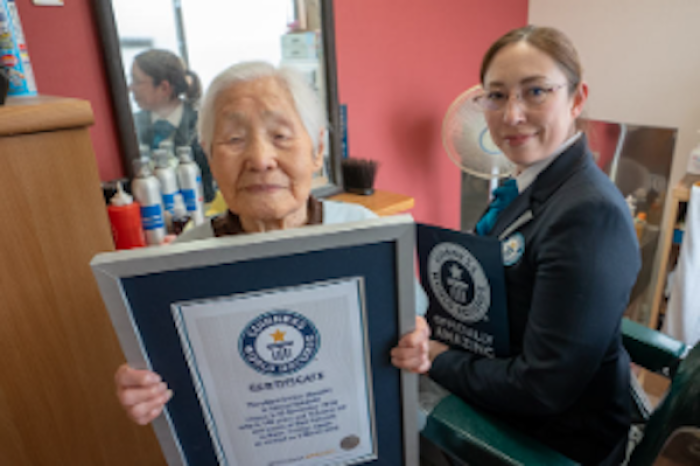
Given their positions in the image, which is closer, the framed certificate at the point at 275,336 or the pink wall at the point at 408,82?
the framed certificate at the point at 275,336

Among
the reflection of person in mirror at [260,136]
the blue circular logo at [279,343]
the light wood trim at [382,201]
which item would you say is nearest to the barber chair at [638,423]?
the blue circular logo at [279,343]

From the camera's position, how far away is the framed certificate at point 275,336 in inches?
23.2

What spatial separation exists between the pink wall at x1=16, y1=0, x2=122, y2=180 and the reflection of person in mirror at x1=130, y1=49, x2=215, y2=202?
0.31 ft

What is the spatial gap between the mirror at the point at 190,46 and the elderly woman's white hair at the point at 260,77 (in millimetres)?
423

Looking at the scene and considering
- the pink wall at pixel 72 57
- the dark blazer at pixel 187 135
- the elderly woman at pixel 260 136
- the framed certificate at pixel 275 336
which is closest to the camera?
the framed certificate at pixel 275 336

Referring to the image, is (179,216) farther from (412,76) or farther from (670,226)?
(670,226)

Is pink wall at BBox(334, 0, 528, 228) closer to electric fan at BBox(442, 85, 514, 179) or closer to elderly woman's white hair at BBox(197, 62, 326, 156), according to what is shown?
electric fan at BBox(442, 85, 514, 179)

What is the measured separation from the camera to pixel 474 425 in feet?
3.15

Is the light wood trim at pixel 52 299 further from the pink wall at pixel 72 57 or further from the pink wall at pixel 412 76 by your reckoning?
the pink wall at pixel 412 76

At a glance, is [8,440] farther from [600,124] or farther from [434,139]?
[600,124]

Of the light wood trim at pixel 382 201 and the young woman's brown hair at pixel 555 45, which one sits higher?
the young woman's brown hair at pixel 555 45

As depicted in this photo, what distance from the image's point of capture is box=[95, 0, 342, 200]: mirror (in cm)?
146

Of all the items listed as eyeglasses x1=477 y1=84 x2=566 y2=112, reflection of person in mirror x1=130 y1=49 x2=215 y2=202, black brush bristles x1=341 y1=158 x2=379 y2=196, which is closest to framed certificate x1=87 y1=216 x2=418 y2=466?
eyeglasses x1=477 y1=84 x2=566 y2=112

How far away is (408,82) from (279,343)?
2.00 m
